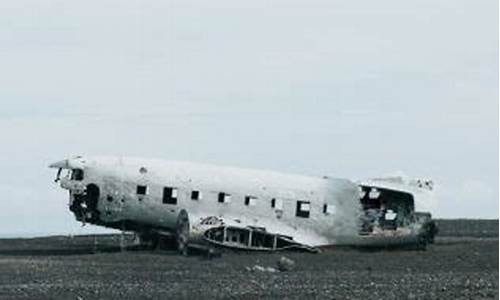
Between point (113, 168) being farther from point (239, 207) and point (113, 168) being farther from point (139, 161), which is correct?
point (239, 207)

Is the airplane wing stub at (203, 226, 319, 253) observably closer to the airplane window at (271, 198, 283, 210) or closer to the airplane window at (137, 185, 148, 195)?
the airplane window at (271, 198, 283, 210)

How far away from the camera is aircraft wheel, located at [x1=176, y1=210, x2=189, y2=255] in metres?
51.9

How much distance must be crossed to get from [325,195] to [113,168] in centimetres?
845

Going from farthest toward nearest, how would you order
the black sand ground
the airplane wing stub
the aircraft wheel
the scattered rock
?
the airplane wing stub < the aircraft wheel < the scattered rock < the black sand ground

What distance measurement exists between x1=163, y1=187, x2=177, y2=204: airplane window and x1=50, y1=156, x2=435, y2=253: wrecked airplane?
0.04 metres

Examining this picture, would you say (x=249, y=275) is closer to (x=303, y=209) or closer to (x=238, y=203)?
(x=238, y=203)

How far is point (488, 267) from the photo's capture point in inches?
1634

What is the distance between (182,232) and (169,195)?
2.26m

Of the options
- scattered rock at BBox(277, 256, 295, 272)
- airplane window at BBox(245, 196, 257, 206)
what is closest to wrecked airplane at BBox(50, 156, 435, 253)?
airplane window at BBox(245, 196, 257, 206)

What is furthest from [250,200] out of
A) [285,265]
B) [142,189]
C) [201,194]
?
[285,265]

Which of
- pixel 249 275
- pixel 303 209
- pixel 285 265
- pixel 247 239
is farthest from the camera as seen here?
pixel 303 209

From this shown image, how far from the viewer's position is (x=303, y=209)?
180 feet

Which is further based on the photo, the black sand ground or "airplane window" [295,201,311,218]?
"airplane window" [295,201,311,218]

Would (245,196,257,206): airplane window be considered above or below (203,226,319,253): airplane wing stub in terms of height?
above
